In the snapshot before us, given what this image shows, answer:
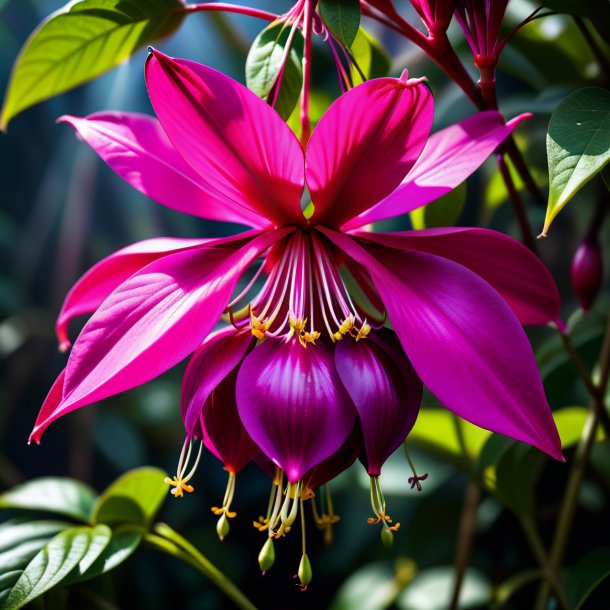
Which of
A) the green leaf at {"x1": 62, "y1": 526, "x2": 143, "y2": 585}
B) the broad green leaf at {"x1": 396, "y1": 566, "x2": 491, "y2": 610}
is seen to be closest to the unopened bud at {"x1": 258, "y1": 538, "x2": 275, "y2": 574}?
the green leaf at {"x1": 62, "y1": 526, "x2": 143, "y2": 585}

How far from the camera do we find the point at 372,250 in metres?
0.38

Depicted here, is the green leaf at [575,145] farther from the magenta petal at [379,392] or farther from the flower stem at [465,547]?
the flower stem at [465,547]

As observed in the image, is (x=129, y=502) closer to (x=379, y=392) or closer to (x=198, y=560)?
(x=198, y=560)

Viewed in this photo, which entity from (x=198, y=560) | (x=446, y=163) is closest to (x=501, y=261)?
(x=446, y=163)

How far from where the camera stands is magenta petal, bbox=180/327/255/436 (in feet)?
1.08

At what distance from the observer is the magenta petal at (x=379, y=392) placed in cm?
31

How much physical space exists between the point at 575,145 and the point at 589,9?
11 centimetres

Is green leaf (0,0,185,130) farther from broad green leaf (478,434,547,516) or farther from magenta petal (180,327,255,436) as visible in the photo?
broad green leaf (478,434,547,516)

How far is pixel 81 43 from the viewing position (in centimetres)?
46

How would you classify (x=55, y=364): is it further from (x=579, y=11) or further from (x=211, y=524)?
(x=579, y=11)

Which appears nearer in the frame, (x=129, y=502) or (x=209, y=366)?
(x=209, y=366)

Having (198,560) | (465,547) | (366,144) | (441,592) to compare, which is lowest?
(441,592)

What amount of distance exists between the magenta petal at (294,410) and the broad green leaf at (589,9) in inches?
8.6

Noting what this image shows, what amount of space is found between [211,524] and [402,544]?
0.20 metres
